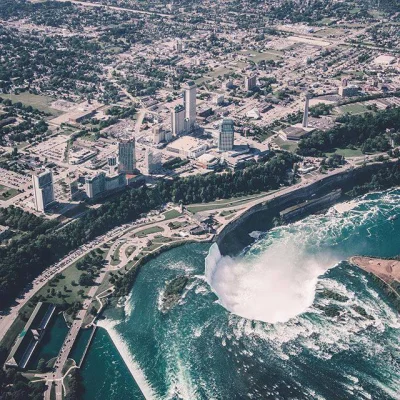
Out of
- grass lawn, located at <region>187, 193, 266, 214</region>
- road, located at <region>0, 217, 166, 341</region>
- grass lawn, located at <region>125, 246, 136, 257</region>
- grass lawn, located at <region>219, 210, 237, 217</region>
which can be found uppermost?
grass lawn, located at <region>219, 210, 237, 217</region>

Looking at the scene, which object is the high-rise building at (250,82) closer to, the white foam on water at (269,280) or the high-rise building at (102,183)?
the high-rise building at (102,183)

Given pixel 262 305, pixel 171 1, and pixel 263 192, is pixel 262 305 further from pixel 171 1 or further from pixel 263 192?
pixel 171 1

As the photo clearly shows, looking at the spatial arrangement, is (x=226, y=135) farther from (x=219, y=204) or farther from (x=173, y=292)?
(x=173, y=292)

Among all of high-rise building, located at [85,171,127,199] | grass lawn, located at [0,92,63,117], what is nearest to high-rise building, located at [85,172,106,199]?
high-rise building, located at [85,171,127,199]

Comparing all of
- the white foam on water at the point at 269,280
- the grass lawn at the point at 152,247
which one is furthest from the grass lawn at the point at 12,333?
the white foam on water at the point at 269,280

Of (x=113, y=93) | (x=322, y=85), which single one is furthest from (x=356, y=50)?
(x=113, y=93)

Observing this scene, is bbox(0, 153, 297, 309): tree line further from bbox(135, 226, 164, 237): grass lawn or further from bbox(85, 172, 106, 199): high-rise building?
bbox(135, 226, 164, 237): grass lawn
